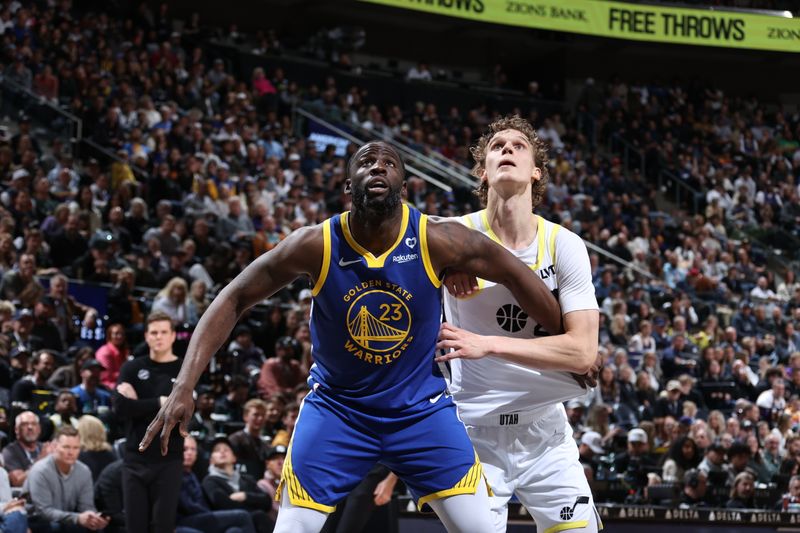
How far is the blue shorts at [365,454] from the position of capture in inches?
168

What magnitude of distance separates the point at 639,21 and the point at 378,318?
2331 cm

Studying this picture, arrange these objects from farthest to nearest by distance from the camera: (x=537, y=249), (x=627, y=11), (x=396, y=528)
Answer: (x=627, y=11), (x=396, y=528), (x=537, y=249)

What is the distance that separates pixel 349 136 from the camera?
2030 cm

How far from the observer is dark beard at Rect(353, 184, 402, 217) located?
4246mm

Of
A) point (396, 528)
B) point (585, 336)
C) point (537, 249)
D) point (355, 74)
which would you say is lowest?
point (396, 528)

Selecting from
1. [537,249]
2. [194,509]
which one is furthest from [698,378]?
[537,249]

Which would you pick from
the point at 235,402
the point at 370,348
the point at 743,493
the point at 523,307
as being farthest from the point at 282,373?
the point at 370,348

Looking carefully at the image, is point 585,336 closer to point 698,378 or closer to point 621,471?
point 621,471

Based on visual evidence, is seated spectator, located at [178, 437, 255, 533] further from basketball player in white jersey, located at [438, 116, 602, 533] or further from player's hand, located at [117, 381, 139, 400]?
basketball player in white jersey, located at [438, 116, 602, 533]

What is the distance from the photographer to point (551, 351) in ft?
15.0

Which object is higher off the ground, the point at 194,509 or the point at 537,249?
the point at 537,249

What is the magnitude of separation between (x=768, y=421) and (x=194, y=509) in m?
9.28

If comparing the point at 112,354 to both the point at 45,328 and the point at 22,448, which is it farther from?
the point at 22,448

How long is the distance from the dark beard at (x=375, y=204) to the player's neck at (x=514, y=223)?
90 cm
